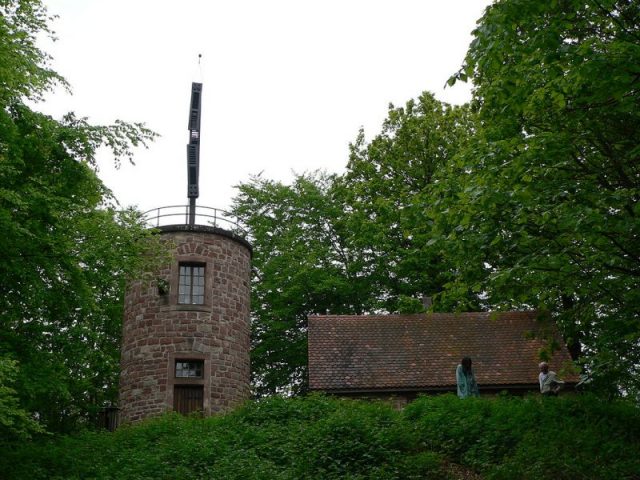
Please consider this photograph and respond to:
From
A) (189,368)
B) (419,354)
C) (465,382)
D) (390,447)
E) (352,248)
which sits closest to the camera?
(390,447)

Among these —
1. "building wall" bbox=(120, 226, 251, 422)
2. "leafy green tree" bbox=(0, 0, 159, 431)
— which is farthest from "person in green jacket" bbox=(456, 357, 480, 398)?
"building wall" bbox=(120, 226, 251, 422)

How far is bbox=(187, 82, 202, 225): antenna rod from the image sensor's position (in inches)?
1081

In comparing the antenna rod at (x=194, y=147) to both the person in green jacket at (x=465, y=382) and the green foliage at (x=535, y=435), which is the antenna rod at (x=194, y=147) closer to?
the person in green jacket at (x=465, y=382)

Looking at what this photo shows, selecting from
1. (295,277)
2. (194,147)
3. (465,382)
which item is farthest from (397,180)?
(465,382)

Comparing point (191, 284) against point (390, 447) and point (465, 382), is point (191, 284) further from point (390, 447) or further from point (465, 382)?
point (390, 447)

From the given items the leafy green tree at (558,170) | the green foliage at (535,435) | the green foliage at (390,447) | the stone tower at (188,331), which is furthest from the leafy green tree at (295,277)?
the leafy green tree at (558,170)

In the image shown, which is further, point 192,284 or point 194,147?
point 194,147

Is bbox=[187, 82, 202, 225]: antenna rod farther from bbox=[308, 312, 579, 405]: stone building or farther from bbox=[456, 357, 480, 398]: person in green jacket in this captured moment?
bbox=[456, 357, 480, 398]: person in green jacket

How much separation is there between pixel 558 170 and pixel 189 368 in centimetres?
1455

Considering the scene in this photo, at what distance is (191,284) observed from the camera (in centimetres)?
2467

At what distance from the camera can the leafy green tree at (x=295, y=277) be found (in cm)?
3080

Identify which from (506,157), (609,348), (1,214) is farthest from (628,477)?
(1,214)

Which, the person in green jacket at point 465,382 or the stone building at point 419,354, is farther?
the stone building at point 419,354

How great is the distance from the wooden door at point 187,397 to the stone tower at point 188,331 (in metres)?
0.03
